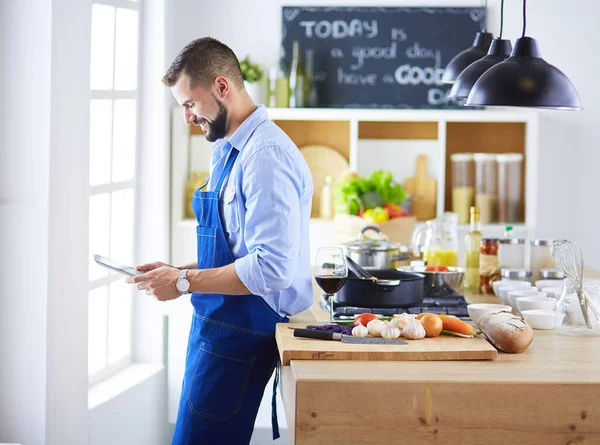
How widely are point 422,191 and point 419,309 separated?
2.67 meters

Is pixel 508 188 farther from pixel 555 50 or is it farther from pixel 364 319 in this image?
pixel 364 319

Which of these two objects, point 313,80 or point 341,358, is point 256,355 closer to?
point 341,358

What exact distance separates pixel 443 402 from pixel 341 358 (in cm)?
29

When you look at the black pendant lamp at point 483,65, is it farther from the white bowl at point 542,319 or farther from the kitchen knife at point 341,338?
the kitchen knife at point 341,338

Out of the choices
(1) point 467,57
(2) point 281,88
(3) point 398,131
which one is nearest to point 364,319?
(1) point 467,57

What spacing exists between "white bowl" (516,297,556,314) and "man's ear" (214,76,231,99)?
1.12 meters

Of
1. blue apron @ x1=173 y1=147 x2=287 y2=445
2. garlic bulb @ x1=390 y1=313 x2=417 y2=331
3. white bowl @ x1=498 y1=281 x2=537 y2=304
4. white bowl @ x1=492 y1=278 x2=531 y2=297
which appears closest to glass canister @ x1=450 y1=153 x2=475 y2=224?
white bowl @ x1=492 y1=278 x2=531 y2=297

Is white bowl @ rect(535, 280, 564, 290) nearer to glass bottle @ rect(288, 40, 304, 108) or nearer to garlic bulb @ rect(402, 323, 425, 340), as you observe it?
garlic bulb @ rect(402, 323, 425, 340)

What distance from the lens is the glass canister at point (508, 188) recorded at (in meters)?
5.20

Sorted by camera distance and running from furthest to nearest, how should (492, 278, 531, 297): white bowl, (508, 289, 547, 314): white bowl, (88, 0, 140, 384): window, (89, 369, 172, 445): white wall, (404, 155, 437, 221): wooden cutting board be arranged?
(404, 155, 437, 221): wooden cutting board, (88, 0, 140, 384): window, (89, 369, 172, 445): white wall, (492, 278, 531, 297): white bowl, (508, 289, 547, 314): white bowl

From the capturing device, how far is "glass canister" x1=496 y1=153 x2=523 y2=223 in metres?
5.20

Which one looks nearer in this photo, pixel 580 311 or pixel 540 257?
pixel 580 311

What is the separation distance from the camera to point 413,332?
2266 mm

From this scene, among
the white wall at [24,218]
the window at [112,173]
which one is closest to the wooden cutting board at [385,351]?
the white wall at [24,218]
